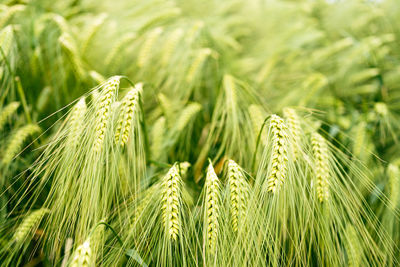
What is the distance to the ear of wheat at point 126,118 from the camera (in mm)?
664

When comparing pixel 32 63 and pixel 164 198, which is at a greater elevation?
pixel 32 63

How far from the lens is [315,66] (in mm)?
1639

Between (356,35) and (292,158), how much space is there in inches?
64.1

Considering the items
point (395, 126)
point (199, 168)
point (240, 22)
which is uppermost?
point (240, 22)

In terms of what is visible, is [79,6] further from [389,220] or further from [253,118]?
[389,220]

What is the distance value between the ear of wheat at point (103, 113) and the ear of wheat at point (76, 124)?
5 centimetres

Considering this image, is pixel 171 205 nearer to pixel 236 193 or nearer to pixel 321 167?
pixel 236 193

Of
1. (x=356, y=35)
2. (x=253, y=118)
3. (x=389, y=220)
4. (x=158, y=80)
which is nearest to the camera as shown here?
(x=389, y=220)

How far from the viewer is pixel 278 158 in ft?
2.02

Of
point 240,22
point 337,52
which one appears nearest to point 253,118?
point 337,52

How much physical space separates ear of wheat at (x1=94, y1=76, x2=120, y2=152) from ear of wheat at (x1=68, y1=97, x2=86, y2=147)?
50mm

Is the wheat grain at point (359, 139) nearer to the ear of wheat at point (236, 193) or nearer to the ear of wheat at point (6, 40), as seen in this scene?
the ear of wheat at point (236, 193)

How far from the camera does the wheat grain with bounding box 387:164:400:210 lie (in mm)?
858

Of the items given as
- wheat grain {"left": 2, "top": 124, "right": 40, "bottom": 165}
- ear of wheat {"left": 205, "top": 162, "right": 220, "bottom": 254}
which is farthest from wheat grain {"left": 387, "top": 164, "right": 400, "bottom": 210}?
wheat grain {"left": 2, "top": 124, "right": 40, "bottom": 165}
